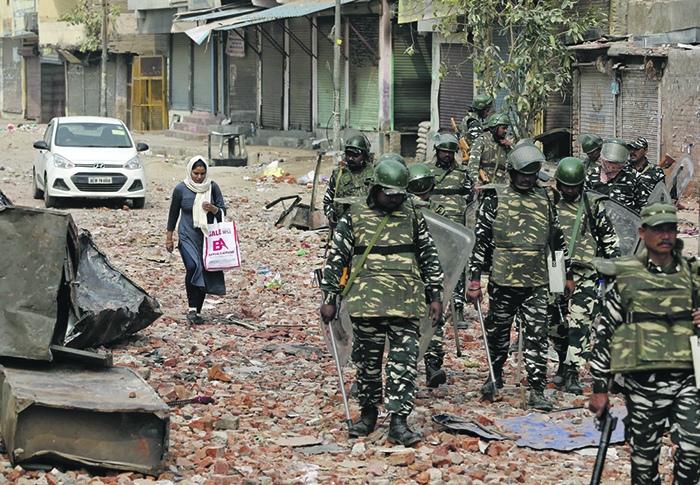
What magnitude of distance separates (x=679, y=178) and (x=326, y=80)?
19.4m

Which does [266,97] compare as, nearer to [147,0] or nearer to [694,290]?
[147,0]

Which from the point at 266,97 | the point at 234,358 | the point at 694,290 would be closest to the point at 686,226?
the point at 234,358

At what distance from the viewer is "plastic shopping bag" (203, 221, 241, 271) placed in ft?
30.0

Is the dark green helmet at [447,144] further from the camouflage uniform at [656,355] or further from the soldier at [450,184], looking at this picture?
the camouflage uniform at [656,355]

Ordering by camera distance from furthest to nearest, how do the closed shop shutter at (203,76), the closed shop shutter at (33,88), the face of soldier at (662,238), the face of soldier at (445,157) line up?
the closed shop shutter at (33,88), the closed shop shutter at (203,76), the face of soldier at (445,157), the face of soldier at (662,238)

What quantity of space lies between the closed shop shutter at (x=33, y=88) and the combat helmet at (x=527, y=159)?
43383mm

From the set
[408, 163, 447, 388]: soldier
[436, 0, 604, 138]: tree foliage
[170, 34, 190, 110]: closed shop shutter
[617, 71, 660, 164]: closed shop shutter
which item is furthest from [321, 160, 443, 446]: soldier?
[170, 34, 190, 110]: closed shop shutter

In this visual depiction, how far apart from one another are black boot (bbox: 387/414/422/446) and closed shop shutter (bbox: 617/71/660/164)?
11.7 m

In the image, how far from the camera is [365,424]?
6.02 metres

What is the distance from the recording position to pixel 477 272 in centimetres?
679

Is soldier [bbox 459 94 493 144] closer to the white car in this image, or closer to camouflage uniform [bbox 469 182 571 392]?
camouflage uniform [bbox 469 182 571 392]

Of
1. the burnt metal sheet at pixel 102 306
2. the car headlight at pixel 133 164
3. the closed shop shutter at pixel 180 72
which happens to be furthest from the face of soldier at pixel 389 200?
the closed shop shutter at pixel 180 72

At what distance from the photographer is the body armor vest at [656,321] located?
4168mm

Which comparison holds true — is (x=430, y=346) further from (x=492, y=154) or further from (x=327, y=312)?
(x=492, y=154)
